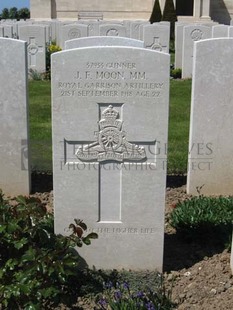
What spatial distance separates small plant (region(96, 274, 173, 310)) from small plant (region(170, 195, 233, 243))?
2.53ft

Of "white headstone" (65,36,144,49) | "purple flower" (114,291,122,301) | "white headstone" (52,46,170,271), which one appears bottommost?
"purple flower" (114,291,122,301)

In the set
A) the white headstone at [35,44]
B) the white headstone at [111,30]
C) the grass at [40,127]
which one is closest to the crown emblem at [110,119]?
the grass at [40,127]

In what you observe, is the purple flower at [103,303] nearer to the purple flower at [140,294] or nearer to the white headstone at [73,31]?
the purple flower at [140,294]

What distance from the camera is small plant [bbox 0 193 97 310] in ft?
12.0

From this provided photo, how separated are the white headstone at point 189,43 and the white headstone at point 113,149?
10329mm

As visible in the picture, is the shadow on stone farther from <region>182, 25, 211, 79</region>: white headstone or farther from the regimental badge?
<region>182, 25, 211, 79</region>: white headstone

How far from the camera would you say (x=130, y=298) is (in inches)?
145

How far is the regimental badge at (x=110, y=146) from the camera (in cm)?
402

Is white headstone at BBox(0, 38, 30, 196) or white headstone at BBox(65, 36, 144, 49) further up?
white headstone at BBox(65, 36, 144, 49)

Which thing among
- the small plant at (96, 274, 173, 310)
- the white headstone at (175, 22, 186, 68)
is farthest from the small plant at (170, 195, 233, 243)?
the white headstone at (175, 22, 186, 68)

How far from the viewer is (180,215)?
4.85m

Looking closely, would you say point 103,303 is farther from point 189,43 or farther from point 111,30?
point 111,30

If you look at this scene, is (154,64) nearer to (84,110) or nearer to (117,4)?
(84,110)

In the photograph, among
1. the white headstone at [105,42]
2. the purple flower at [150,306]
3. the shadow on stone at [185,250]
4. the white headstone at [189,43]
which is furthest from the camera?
the white headstone at [189,43]
